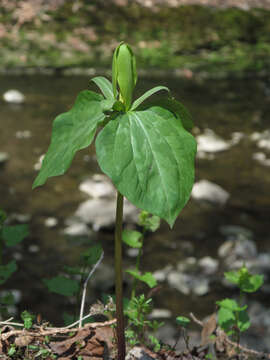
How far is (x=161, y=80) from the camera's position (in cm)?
326

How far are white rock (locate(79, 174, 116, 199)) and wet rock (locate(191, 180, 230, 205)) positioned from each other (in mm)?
394

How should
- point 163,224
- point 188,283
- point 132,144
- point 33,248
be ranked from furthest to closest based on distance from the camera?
1. point 163,224
2. point 33,248
3. point 188,283
4. point 132,144

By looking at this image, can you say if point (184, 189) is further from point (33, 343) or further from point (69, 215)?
point (69, 215)

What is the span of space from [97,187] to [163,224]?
387 millimetres

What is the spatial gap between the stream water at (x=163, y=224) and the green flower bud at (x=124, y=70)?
104 cm

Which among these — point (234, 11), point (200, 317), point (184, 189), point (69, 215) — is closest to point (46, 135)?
point (69, 215)

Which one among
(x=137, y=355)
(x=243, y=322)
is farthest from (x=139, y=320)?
(x=243, y=322)

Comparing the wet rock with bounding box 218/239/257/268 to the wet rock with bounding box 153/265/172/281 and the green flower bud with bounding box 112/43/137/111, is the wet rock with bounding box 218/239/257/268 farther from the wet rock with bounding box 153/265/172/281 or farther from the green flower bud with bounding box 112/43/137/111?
the green flower bud with bounding box 112/43/137/111

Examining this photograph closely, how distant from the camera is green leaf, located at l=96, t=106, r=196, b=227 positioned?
69 centimetres

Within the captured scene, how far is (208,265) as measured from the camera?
1887mm

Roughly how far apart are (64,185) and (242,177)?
0.89m

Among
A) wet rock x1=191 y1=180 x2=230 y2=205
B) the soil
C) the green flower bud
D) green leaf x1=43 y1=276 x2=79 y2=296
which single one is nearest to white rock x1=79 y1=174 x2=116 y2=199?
wet rock x1=191 y1=180 x2=230 y2=205

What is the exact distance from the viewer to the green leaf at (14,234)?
4.06ft

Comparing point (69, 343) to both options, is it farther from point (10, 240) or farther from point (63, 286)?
point (10, 240)
